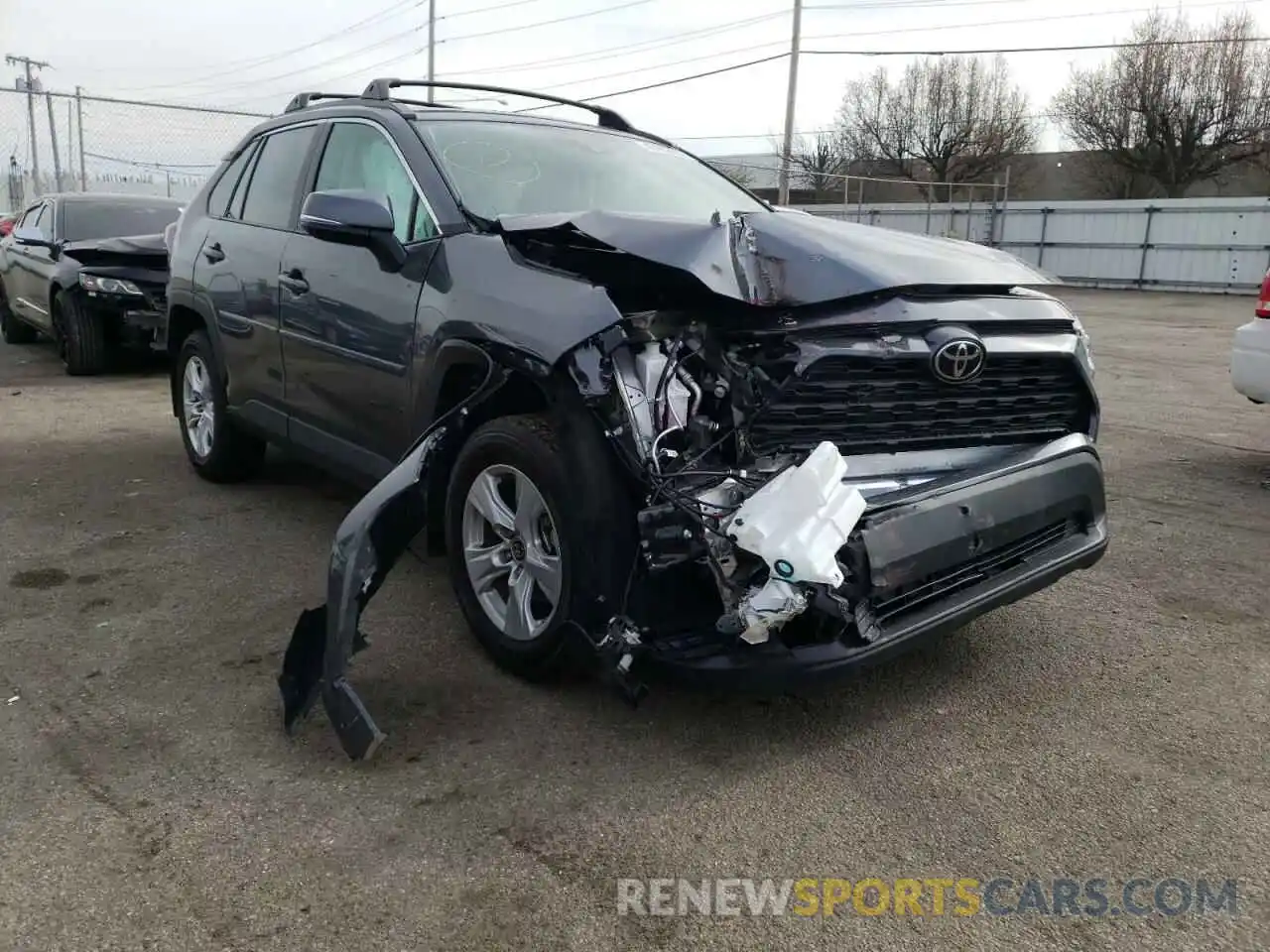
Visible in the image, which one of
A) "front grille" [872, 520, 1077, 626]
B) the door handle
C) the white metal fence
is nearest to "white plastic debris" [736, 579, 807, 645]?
"front grille" [872, 520, 1077, 626]

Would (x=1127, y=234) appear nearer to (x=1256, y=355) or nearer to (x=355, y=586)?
→ (x=1256, y=355)

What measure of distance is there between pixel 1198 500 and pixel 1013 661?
2747mm

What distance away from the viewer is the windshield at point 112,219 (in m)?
10.5

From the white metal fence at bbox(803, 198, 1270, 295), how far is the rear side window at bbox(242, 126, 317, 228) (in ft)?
71.0

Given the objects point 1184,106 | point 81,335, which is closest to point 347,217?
point 81,335

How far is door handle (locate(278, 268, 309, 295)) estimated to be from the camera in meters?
4.33

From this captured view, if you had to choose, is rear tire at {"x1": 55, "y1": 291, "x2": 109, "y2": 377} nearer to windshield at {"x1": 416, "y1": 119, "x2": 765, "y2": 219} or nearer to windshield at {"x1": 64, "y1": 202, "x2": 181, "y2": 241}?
windshield at {"x1": 64, "y1": 202, "x2": 181, "y2": 241}

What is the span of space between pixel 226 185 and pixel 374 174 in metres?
1.76

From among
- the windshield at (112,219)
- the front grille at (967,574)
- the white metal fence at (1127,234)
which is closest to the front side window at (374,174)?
the front grille at (967,574)

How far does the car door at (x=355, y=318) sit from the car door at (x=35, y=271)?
23.0ft

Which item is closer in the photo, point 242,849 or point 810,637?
point 242,849

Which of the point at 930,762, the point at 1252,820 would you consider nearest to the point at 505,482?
the point at 930,762

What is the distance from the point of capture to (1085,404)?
11.7ft

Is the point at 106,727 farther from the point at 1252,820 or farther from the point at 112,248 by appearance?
the point at 112,248
